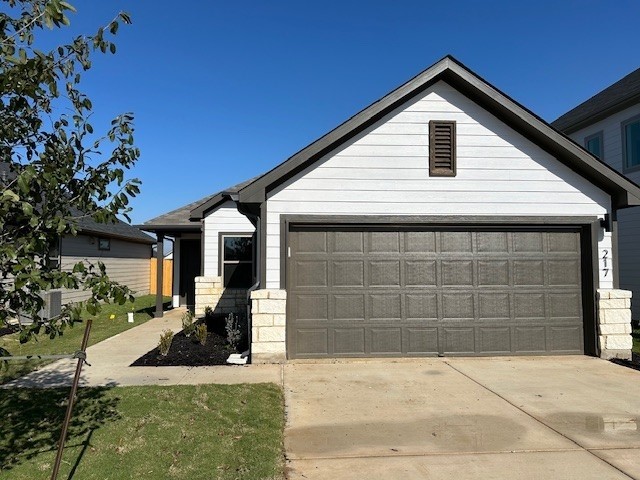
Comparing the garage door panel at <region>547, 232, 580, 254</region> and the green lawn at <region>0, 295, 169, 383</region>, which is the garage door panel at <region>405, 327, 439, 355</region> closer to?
the garage door panel at <region>547, 232, 580, 254</region>

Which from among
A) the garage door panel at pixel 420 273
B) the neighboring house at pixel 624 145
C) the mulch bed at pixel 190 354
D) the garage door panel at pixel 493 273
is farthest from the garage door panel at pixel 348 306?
the neighboring house at pixel 624 145

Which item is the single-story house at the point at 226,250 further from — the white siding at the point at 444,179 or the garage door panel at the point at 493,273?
the garage door panel at the point at 493,273

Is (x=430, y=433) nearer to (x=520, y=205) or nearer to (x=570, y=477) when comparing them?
(x=570, y=477)

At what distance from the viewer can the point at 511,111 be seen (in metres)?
8.24

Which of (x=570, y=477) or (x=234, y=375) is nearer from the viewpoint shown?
(x=570, y=477)

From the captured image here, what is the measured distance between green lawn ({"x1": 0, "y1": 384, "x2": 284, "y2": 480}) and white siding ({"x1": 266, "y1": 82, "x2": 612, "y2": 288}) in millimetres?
3824

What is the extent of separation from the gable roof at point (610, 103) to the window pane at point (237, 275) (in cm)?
1166

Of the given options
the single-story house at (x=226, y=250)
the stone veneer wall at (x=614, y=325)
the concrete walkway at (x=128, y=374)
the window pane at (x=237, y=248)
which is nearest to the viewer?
the concrete walkway at (x=128, y=374)

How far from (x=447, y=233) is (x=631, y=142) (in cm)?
829

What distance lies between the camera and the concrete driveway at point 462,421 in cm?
400

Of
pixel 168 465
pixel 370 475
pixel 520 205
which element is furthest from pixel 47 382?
pixel 520 205

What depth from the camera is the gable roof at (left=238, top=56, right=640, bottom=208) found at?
26.2 ft

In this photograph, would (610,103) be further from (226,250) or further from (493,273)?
(226,250)

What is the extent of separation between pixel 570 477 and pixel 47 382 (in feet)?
22.1
